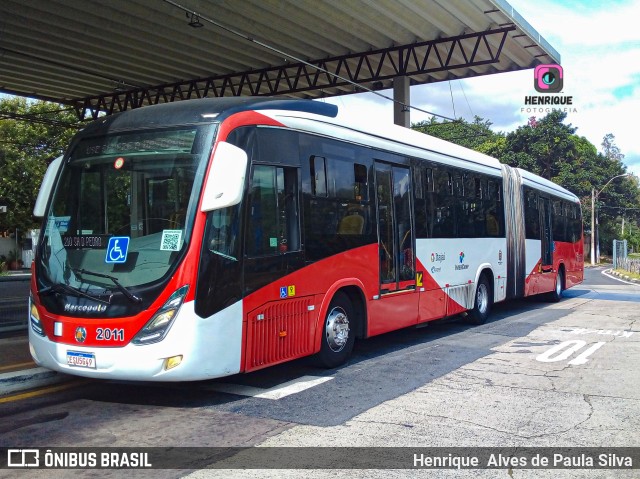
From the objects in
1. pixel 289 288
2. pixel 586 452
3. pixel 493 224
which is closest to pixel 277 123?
pixel 289 288

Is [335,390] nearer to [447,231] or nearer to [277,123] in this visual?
[277,123]

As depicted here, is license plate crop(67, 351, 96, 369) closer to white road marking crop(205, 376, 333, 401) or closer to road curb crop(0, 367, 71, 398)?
road curb crop(0, 367, 71, 398)

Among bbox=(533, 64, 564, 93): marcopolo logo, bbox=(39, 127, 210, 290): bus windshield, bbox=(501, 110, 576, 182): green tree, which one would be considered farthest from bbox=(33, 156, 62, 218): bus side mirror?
bbox=(501, 110, 576, 182): green tree

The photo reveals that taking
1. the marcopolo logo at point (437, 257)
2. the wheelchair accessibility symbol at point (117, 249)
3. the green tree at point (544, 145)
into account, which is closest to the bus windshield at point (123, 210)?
the wheelchair accessibility symbol at point (117, 249)

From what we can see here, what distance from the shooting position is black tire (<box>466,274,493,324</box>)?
496 inches

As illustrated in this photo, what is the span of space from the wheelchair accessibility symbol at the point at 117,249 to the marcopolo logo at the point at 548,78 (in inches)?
671

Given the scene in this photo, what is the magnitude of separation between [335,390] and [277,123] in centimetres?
305

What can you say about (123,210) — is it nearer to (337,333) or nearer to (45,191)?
(45,191)

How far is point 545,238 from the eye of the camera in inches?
662

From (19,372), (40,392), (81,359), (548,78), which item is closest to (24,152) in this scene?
(548,78)

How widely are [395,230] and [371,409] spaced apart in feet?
12.4

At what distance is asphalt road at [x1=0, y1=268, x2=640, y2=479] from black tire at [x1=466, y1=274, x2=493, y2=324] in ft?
9.49

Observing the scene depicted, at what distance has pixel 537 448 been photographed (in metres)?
5.13

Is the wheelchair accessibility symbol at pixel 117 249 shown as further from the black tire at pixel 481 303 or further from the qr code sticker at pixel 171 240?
the black tire at pixel 481 303
